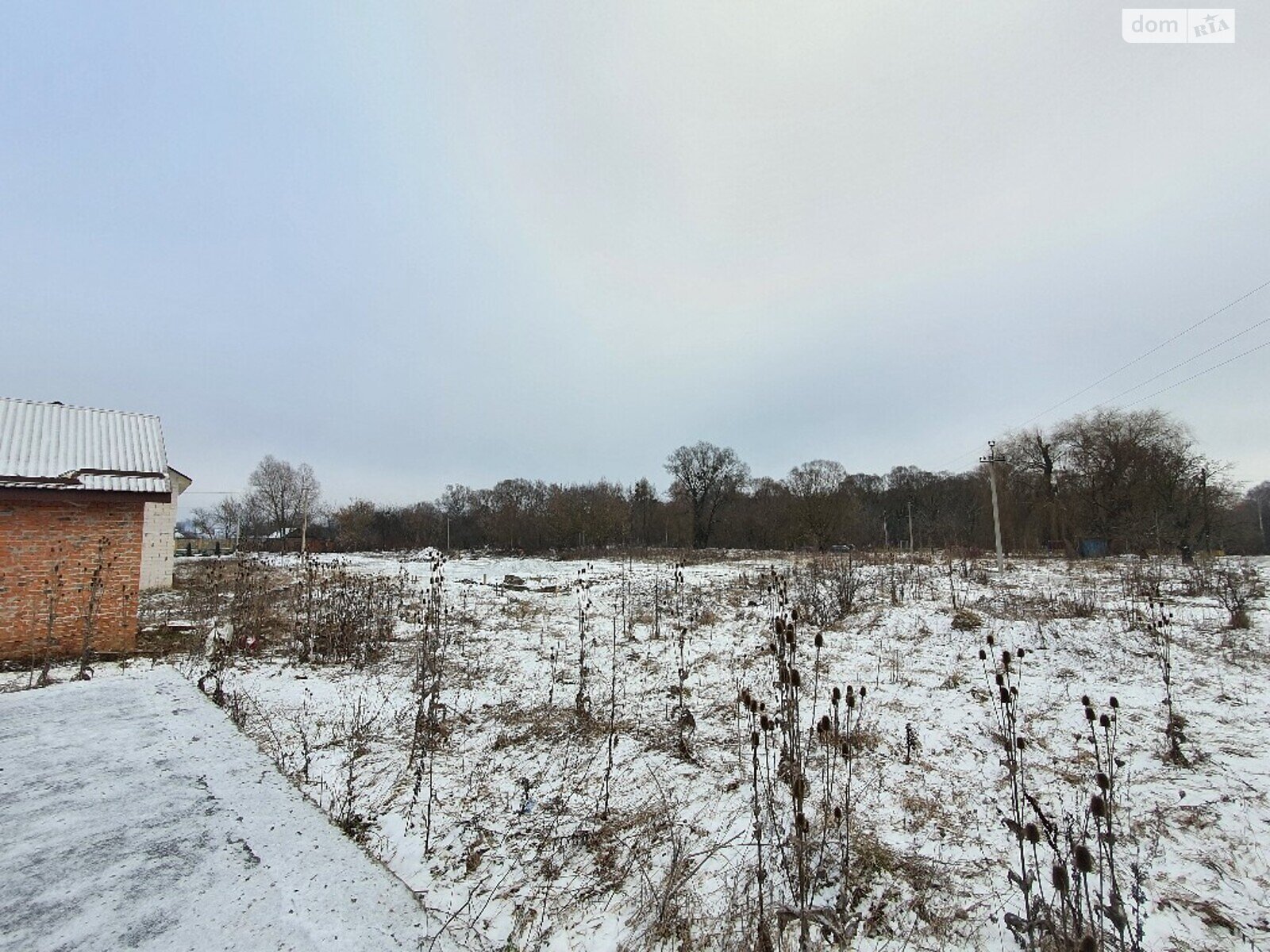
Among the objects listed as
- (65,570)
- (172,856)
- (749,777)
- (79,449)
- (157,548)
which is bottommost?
(749,777)

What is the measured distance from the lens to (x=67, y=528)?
8016 mm

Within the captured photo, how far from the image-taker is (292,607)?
9.83 m

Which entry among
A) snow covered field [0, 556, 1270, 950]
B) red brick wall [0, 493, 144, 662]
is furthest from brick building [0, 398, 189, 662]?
snow covered field [0, 556, 1270, 950]

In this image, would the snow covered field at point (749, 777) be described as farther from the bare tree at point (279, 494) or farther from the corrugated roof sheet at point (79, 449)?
the bare tree at point (279, 494)

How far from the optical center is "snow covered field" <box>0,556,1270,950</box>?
2.56 m

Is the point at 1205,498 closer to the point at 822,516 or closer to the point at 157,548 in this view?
the point at 822,516

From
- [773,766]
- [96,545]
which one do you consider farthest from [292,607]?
[773,766]

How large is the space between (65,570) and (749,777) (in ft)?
31.9

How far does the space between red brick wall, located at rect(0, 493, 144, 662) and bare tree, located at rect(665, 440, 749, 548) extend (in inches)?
1617

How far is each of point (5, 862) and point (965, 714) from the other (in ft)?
20.8

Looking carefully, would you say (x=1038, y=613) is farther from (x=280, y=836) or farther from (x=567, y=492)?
(x=567, y=492)

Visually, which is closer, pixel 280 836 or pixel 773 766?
pixel 280 836

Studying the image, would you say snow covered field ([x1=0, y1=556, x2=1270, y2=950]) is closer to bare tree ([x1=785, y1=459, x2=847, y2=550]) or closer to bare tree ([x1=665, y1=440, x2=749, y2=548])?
bare tree ([x1=785, y1=459, x2=847, y2=550])

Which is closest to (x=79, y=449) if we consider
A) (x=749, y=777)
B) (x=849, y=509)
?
(x=749, y=777)
